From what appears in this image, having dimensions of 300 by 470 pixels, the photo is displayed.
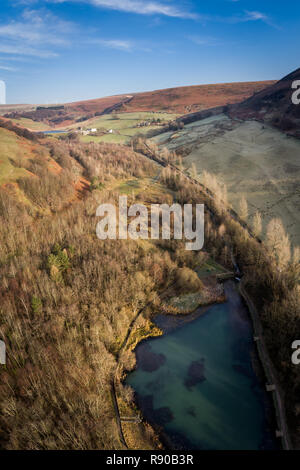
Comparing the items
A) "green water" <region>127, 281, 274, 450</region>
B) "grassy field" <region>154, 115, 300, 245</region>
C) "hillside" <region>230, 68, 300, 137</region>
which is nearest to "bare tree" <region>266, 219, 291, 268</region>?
"grassy field" <region>154, 115, 300, 245</region>

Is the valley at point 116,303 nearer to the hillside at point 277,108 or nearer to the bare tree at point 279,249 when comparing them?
the bare tree at point 279,249

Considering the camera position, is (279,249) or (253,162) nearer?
(279,249)

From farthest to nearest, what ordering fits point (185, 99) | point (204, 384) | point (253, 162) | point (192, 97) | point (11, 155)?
point (185, 99) < point (192, 97) < point (253, 162) < point (11, 155) < point (204, 384)

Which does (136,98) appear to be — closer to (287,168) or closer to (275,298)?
(287,168)

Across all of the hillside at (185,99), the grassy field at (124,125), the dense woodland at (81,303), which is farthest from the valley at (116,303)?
the hillside at (185,99)

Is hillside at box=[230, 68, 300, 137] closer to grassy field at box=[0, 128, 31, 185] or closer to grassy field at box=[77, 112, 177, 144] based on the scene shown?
grassy field at box=[77, 112, 177, 144]

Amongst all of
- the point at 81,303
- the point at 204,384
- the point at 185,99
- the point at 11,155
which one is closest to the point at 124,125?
the point at 185,99

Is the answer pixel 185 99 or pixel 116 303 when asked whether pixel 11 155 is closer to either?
pixel 116 303
